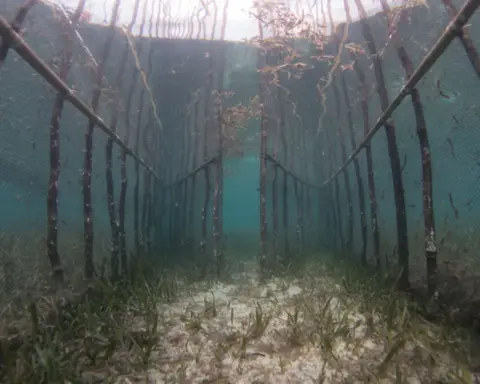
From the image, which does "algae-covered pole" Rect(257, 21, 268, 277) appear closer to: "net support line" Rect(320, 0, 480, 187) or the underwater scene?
the underwater scene

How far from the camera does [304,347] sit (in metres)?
3.55

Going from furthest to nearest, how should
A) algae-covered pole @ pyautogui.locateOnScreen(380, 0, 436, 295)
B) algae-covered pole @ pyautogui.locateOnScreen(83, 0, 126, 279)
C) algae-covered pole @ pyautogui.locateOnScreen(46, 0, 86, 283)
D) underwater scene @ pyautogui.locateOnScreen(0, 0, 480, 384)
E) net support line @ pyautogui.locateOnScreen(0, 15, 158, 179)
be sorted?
algae-covered pole @ pyautogui.locateOnScreen(83, 0, 126, 279)
algae-covered pole @ pyautogui.locateOnScreen(46, 0, 86, 283)
algae-covered pole @ pyautogui.locateOnScreen(380, 0, 436, 295)
underwater scene @ pyautogui.locateOnScreen(0, 0, 480, 384)
net support line @ pyautogui.locateOnScreen(0, 15, 158, 179)

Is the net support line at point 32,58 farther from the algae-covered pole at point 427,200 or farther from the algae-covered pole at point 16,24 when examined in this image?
the algae-covered pole at point 427,200

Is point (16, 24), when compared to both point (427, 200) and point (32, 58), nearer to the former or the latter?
point (32, 58)

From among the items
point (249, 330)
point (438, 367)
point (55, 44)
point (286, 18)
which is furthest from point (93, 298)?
point (55, 44)

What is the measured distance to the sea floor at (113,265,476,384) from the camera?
304 cm

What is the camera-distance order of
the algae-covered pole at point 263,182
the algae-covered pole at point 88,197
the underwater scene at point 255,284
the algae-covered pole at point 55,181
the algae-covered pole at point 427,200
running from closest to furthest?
the underwater scene at point 255,284, the algae-covered pole at point 427,200, the algae-covered pole at point 55,181, the algae-covered pole at point 88,197, the algae-covered pole at point 263,182

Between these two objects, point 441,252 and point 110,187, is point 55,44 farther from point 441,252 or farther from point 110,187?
point 441,252

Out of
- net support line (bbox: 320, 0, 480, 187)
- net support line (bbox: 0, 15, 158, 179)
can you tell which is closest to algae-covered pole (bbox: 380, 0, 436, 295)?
net support line (bbox: 320, 0, 480, 187)

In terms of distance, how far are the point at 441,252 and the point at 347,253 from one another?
2.52m

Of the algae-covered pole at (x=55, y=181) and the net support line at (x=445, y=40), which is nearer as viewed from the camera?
the net support line at (x=445, y=40)

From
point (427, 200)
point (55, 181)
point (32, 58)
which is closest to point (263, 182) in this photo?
point (427, 200)

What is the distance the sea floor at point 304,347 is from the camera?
9.98 ft

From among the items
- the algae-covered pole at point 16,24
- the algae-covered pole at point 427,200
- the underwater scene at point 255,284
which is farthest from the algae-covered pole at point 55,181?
the algae-covered pole at point 427,200
